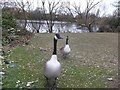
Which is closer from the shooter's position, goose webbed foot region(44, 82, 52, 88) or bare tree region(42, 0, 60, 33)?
goose webbed foot region(44, 82, 52, 88)

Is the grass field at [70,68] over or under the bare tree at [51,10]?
under

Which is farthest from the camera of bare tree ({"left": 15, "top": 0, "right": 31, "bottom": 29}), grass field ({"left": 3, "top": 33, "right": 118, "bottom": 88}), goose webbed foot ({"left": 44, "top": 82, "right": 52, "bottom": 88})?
bare tree ({"left": 15, "top": 0, "right": 31, "bottom": 29})

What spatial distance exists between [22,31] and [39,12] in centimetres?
1080

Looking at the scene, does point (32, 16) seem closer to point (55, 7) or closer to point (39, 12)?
point (39, 12)

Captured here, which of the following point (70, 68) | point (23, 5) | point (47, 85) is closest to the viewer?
point (47, 85)

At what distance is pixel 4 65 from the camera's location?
5.21 meters

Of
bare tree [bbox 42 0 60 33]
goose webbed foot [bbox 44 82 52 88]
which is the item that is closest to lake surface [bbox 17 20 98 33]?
bare tree [bbox 42 0 60 33]

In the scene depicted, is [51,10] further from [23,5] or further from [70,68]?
[70,68]

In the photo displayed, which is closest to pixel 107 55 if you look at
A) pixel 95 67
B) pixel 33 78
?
pixel 95 67

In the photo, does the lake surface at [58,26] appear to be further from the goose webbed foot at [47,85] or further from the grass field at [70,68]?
the goose webbed foot at [47,85]

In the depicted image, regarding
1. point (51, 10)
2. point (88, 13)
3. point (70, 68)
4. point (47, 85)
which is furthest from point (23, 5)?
point (47, 85)

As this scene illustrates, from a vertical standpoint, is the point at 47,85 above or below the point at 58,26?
below

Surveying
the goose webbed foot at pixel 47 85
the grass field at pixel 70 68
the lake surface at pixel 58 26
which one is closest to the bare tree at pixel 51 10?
the lake surface at pixel 58 26

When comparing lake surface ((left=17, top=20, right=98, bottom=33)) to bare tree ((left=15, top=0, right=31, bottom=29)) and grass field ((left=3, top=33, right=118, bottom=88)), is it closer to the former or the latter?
bare tree ((left=15, top=0, right=31, bottom=29))
